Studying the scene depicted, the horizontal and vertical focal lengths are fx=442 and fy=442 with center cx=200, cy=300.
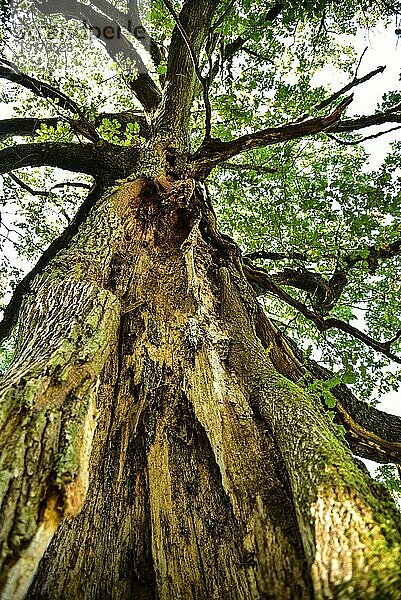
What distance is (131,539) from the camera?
2.06 m

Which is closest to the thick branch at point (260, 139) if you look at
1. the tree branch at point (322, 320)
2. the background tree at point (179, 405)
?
the background tree at point (179, 405)

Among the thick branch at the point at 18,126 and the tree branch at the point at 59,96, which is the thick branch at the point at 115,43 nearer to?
the tree branch at the point at 59,96

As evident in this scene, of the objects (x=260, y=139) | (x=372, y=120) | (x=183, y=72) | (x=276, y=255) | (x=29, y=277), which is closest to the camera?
(x=260, y=139)

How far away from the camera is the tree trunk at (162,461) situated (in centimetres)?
139

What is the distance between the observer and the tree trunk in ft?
4.56

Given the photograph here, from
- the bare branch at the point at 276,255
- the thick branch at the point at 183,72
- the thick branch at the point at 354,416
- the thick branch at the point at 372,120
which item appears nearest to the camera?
the thick branch at the point at 354,416

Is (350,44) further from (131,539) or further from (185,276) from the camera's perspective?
(131,539)

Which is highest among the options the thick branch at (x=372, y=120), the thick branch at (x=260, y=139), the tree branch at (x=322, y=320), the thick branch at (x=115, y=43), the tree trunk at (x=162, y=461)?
the thick branch at (x=115, y=43)

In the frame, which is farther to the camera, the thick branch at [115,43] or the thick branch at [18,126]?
the thick branch at [115,43]

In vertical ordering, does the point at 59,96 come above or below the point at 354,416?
above

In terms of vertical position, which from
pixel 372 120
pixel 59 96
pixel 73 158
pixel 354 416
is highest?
pixel 59 96

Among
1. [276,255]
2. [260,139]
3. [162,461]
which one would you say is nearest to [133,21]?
[276,255]

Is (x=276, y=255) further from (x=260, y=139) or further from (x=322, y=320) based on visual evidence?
(x=260, y=139)

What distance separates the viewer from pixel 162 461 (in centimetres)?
231
